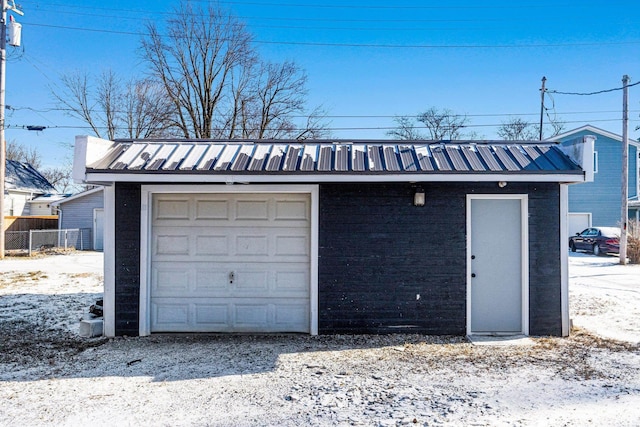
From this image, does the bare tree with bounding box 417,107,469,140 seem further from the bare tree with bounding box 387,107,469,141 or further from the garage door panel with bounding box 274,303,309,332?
the garage door panel with bounding box 274,303,309,332

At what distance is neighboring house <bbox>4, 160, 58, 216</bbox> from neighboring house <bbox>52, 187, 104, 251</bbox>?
619 cm

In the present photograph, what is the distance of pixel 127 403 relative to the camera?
3.88 m

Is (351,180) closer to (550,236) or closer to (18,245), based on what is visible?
(550,236)

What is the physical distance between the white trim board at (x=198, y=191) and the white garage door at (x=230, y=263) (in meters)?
0.12

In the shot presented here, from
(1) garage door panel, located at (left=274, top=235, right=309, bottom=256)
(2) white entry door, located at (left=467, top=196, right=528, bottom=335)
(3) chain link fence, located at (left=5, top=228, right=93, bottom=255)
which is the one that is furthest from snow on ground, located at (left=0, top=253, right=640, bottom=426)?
(3) chain link fence, located at (left=5, top=228, right=93, bottom=255)

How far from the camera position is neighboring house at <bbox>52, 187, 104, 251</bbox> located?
21984mm

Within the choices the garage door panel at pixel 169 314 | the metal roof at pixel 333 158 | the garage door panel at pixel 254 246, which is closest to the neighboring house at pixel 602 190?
the metal roof at pixel 333 158

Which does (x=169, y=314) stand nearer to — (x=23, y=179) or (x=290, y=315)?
(x=290, y=315)

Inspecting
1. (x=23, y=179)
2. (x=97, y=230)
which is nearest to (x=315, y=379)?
(x=97, y=230)

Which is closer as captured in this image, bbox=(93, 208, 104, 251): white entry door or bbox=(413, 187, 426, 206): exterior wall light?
bbox=(413, 187, 426, 206): exterior wall light

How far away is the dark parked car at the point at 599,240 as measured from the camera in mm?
18328

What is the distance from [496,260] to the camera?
6160mm

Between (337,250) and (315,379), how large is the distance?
2039 millimetres

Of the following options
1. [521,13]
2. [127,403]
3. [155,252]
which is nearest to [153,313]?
[155,252]
